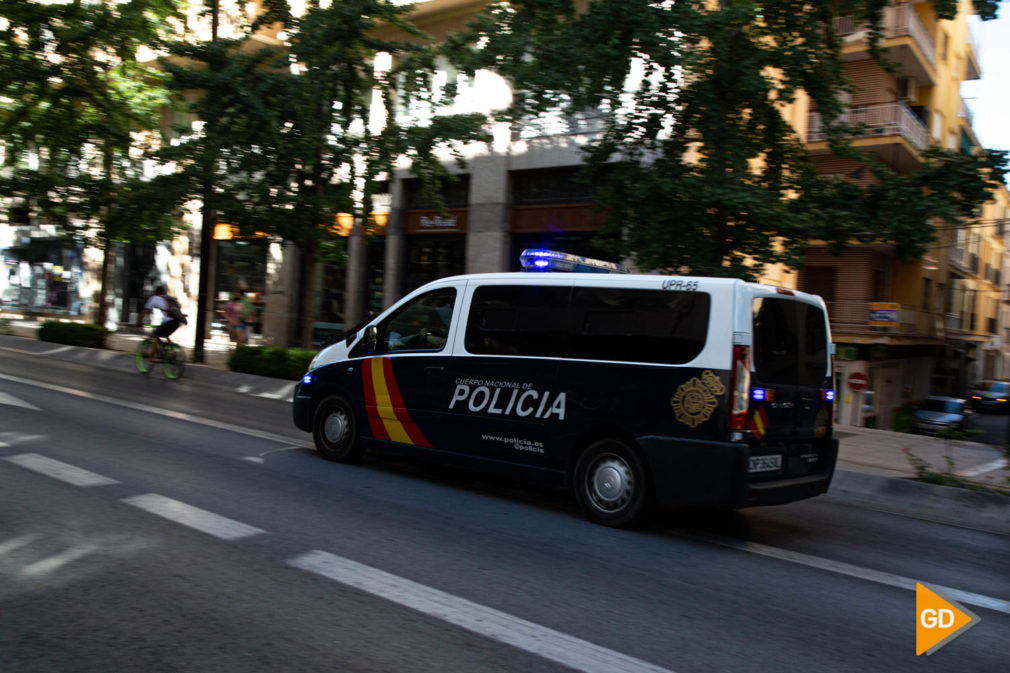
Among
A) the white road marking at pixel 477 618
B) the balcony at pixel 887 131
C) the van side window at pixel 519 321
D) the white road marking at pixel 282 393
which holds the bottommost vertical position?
the white road marking at pixel 282 393

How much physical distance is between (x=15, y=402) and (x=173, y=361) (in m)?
5.78

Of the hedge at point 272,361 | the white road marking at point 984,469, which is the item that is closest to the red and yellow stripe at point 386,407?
the white road marking at point 984,469

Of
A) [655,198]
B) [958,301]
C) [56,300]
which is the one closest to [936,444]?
[655,198]

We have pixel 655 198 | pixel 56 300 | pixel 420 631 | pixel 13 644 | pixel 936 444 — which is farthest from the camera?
pixel 56 300

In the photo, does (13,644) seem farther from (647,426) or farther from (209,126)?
(209,126)

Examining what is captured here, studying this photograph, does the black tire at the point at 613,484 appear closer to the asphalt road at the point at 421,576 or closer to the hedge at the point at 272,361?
the asphalt road at the point at 421,576

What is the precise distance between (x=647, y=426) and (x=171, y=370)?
13371 mm

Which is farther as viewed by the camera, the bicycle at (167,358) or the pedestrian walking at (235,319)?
the pedestrian walking at (235,319)

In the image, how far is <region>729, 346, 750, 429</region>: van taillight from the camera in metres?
5.90

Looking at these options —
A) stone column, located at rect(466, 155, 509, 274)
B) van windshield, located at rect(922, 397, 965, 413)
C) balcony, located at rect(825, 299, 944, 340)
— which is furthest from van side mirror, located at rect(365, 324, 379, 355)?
van windshield, located at rect(922, 397, 965, 413)

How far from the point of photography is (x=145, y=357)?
17.3 m

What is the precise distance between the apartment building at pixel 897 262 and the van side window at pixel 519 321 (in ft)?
52.5

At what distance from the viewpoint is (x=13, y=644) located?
352 cm
